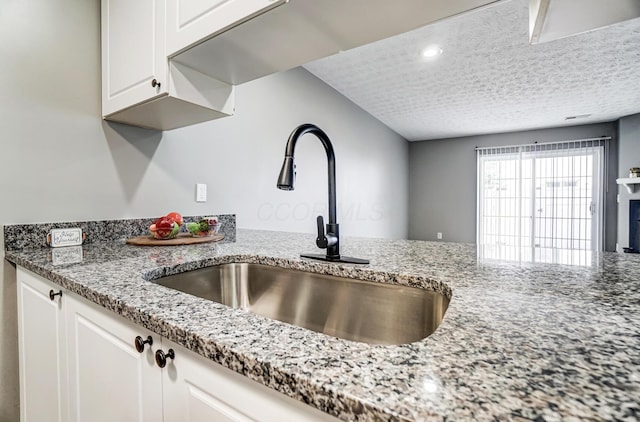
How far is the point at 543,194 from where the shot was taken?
5.16 metres

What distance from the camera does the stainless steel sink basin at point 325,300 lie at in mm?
790

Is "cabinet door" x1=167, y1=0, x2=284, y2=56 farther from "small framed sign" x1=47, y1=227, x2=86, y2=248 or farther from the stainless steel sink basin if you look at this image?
"small framed sign" x1=47, y1=227, x2=86, y2=248

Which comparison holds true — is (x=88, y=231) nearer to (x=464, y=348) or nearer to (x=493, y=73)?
(x=464, y=348)

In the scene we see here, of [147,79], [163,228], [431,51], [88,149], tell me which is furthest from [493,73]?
[88,149]

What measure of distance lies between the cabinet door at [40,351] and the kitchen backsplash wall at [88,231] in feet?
0.50

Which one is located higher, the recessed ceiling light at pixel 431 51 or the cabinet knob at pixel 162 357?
the recessed ceiling light at pixel 431 51

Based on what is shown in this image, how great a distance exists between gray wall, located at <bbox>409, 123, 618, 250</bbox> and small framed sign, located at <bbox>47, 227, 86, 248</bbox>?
19.0 feet

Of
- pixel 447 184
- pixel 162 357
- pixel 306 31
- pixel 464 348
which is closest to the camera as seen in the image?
pixel 464 348

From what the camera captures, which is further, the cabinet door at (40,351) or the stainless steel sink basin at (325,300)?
the cabinet door at (40,351)

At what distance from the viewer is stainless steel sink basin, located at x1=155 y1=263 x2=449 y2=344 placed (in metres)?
0.79

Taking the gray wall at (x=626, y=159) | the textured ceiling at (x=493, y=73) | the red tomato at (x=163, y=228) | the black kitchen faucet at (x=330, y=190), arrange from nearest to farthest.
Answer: the black kitchen faucet at (x=330, y=190) < the red tomato at (x=163, y=228) < the textured ceiling at (x=493, y=73) < the gray wall at (x=626, y=159)

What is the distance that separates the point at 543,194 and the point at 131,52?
6033 mm

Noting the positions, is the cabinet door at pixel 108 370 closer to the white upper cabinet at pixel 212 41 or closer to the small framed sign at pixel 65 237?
the small framed sign at pixel 65 237

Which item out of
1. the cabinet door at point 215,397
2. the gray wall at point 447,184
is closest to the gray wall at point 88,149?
the cabinet door at point 215,397
